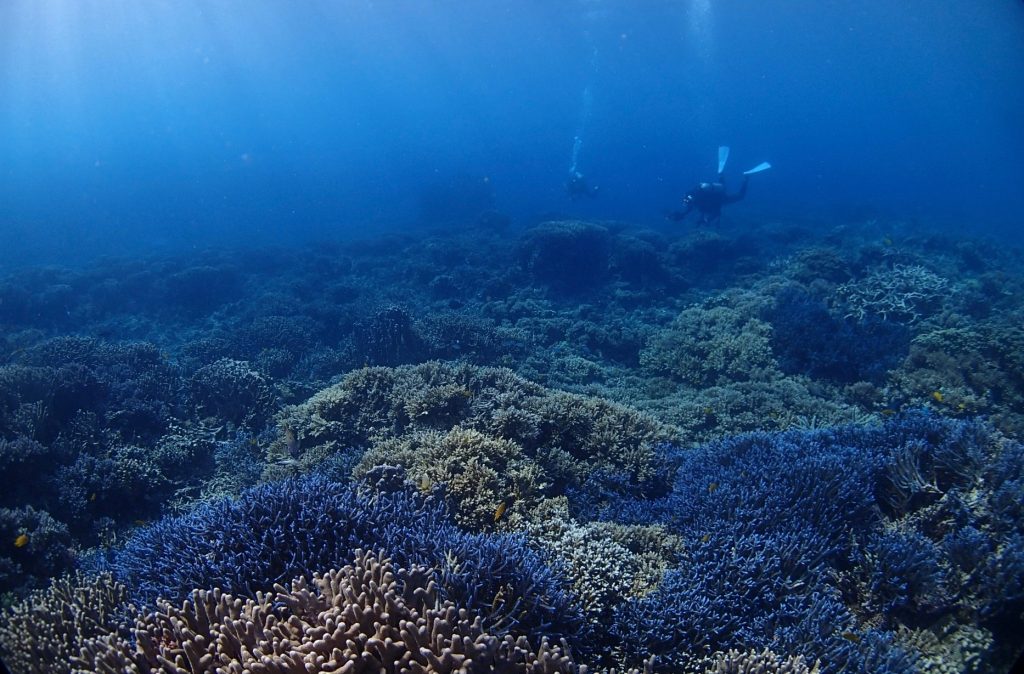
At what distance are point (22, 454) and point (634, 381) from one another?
35.0ft

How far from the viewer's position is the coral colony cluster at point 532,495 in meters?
3.11

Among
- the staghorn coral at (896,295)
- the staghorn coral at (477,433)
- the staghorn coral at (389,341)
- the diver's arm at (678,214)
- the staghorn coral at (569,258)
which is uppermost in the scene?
the diver's arm at (678,214)

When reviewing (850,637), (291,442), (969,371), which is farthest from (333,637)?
(969,371)

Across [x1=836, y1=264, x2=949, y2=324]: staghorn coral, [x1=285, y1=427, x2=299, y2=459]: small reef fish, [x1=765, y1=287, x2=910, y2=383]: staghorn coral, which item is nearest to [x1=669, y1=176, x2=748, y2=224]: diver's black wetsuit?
[x1=836, y1=264, x2=949, y2=324]: staghorn coral

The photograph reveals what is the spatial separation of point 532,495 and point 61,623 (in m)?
3.76

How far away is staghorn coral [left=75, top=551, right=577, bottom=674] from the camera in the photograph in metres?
2.32

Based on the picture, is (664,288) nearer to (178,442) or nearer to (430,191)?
(178,442)

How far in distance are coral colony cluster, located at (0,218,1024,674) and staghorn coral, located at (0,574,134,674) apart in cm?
2

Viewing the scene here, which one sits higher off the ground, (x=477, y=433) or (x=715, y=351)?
(x=715, y=351)

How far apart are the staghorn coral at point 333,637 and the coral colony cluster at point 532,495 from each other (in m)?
0.02

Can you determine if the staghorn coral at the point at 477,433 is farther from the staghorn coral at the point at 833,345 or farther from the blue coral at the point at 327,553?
the staghorn coral at the point at 833,345

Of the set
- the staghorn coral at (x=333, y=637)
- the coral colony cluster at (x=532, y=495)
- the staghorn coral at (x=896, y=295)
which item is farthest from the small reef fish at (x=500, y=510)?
the staghorn coral at (x=896, y=295)

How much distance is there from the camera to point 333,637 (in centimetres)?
237

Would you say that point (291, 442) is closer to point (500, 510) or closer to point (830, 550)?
point (500, 510)
